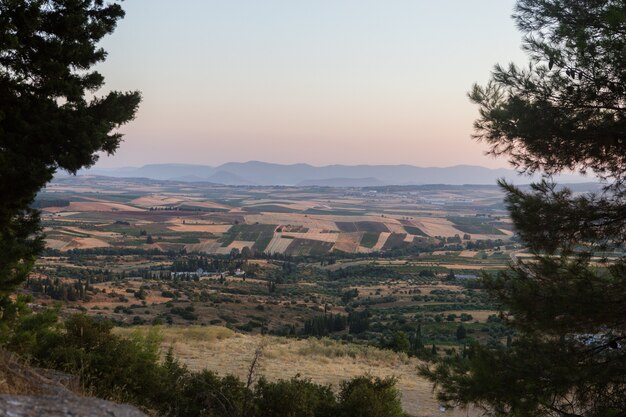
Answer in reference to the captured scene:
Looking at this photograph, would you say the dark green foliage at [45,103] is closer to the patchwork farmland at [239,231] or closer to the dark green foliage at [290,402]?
the dark green foliage at [290,402]

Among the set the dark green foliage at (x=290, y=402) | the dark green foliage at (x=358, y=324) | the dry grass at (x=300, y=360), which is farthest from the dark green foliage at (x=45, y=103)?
the dark green foliage at (x=358, y=324)

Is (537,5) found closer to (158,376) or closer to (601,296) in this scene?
(601,296)

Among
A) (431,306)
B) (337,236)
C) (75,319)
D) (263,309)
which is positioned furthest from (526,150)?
(337,236)

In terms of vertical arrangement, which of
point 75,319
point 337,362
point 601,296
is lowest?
point 337,362

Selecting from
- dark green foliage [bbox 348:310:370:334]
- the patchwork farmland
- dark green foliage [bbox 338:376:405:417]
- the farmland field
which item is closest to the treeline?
dark green foliage [bbox 338:376:405:417]

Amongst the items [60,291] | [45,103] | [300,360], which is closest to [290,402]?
[45,103]

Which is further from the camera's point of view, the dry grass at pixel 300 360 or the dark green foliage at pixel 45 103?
the dry grass at pixel 300 360
